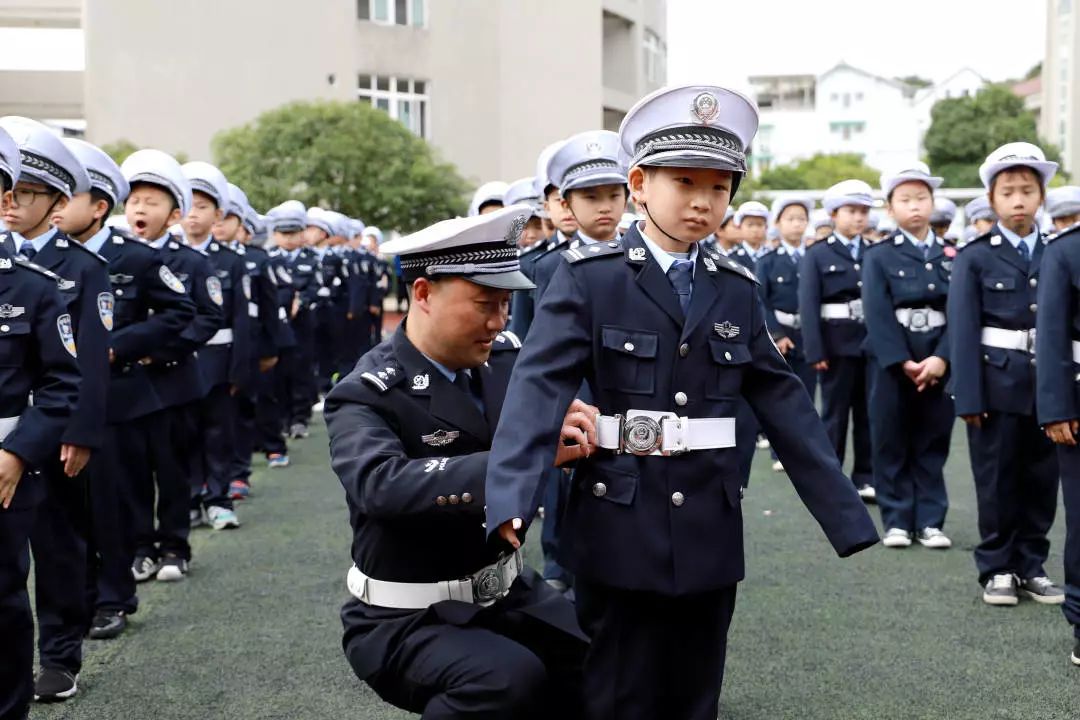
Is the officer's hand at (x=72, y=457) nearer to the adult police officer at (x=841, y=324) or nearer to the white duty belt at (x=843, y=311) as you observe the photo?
the adult police officer at (x=841, y=324)

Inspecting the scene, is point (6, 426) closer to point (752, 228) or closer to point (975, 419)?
point (975, 419)

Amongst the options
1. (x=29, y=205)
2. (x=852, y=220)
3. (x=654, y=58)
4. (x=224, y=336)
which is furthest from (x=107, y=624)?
(x=654, y=58)

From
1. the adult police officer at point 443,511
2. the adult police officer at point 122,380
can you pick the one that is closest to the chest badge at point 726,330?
the adult police officer at point 443,511

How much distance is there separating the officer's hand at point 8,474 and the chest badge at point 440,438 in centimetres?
159

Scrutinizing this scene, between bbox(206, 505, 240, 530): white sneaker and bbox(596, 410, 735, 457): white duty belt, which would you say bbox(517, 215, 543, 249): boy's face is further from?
bbox(596, 410, 735, 457): white duty belt

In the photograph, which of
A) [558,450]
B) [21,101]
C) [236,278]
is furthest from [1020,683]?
[21,101]

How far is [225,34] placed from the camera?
128 ft

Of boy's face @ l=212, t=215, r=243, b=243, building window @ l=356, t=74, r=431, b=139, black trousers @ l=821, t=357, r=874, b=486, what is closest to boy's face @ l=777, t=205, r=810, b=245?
black trousers @ l=821, t=357, r=874, b=486

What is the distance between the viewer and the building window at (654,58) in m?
50.8

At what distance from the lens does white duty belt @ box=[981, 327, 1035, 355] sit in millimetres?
5867

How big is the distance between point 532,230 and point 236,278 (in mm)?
1976

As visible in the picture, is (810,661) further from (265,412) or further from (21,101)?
(21,101)

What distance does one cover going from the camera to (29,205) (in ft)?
15.1

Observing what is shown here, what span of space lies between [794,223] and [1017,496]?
5545 mm
